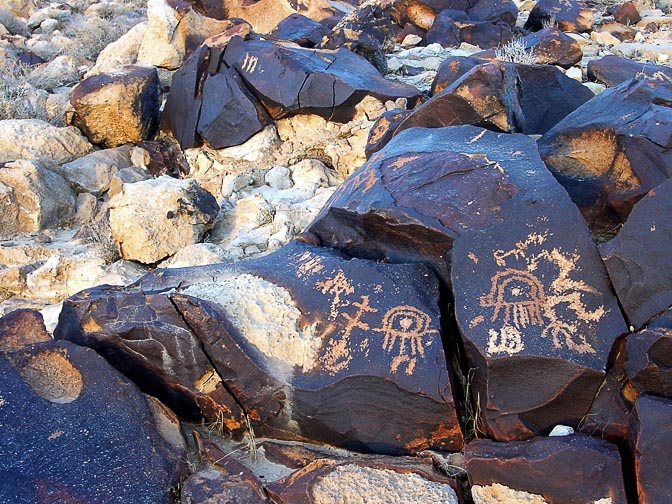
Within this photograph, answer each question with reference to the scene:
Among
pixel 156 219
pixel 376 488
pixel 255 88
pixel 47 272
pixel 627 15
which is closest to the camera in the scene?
pixel 376 488

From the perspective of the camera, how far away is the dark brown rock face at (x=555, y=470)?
85.7 inches

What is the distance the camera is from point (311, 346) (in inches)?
107

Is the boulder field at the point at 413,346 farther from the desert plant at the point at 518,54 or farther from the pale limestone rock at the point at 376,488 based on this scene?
the desert plant at the point at 518,54

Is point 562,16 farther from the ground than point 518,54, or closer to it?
closer to it

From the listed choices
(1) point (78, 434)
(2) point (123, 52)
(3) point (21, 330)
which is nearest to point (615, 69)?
(3) point (21, 330)

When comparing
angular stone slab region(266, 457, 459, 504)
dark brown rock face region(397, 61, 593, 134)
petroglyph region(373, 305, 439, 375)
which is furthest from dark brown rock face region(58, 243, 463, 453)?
dark brown rock face region(397, 61, 593, 134)

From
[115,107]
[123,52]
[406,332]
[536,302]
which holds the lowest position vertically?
[123,52]

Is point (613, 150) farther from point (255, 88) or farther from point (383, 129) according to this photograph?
point (255, 88)

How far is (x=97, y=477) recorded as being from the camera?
2.32 metres

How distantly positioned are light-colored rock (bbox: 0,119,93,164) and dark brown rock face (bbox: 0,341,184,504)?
3.76m

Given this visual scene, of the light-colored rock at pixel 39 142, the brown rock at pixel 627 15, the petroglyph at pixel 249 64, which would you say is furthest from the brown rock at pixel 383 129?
the brown rock at pixel 627 15

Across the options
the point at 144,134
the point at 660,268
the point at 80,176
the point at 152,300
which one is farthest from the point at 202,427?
the point at 144,134

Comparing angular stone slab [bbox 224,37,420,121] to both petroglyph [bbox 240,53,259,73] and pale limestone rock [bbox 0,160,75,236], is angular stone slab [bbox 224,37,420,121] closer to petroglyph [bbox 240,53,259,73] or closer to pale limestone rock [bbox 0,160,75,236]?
petroglyph [bbox 240,53,259,73]

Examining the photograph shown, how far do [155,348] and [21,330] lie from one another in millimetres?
595
